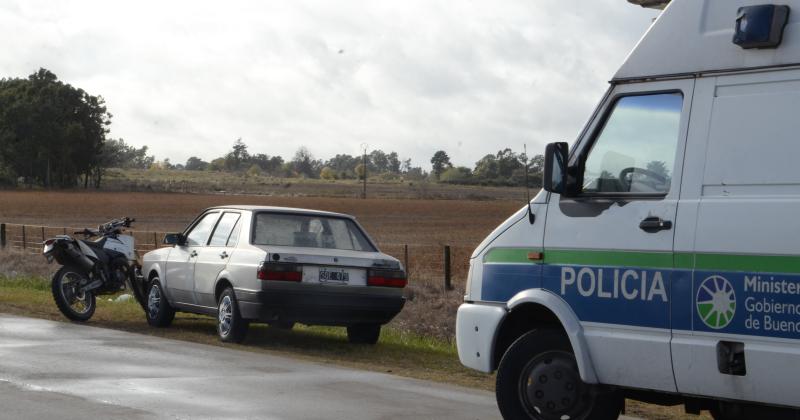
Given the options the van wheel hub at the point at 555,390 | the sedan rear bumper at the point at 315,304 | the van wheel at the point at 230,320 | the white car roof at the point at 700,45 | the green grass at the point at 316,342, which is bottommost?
the green grass at the point at 316,342

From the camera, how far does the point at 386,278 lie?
43.2ft

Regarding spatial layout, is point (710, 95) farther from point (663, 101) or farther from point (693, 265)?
point (693, 265)

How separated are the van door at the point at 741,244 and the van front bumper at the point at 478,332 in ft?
4.65

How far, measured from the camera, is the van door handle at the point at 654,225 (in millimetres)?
7016

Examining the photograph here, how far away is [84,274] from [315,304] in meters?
4.09

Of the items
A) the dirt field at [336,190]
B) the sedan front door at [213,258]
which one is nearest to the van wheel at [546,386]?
the sedan front door at [213,258]

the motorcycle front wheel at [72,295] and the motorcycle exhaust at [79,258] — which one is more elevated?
the motorcycle exhaust at [79,258]

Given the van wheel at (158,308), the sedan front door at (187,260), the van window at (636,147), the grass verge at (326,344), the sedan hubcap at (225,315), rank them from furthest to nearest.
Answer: the van wheel at (158,308) → the sedan front door at (187,260) → the sedan hubcap at (225,315) → the grass verge at (326,344) → the van window at (636,147)

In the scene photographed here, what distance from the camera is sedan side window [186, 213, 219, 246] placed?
47.1ft

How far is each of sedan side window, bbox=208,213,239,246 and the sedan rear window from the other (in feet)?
1.68

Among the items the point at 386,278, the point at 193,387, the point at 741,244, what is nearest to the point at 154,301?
the point at 386,278

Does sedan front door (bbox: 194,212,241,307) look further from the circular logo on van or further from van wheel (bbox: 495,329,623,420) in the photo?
the circular logo on van

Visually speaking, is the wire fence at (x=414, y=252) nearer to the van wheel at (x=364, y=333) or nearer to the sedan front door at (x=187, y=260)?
the sedan front door at (x=187, y=260)

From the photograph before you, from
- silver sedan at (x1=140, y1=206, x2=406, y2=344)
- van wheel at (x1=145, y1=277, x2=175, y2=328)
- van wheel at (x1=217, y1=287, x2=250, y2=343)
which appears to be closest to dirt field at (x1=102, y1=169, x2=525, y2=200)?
van wheel at (x1=145, y1=277, x2=175, y2=328)
